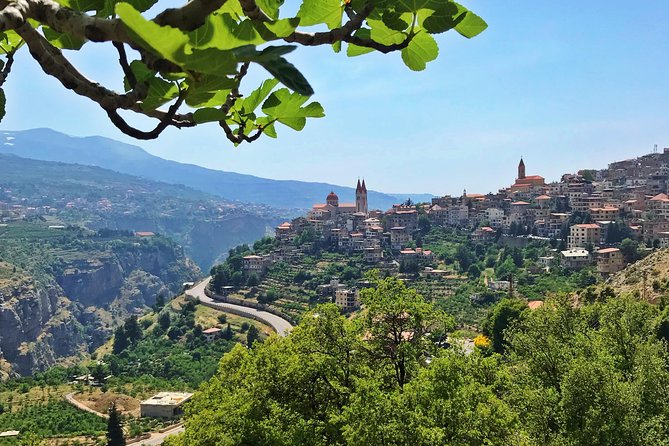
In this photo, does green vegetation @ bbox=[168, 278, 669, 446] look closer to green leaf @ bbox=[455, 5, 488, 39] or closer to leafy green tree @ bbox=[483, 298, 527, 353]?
green leaf @ bbox=[455, 5, 488, 39]

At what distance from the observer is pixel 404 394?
26.9 feet

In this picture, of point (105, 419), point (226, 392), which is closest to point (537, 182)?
point (105, 419)

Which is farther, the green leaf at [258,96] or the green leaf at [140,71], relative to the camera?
the green leaf at [258,96]

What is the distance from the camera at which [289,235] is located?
7025 centimetres

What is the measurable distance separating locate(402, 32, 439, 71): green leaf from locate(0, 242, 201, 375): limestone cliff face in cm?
6534

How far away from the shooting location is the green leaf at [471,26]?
3.22 feet

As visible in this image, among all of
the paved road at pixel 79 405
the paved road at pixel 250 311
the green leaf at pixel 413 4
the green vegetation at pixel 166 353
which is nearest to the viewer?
the green leaf at pixel 413 4

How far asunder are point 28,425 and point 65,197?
607 feet

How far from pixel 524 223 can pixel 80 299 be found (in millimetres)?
84032

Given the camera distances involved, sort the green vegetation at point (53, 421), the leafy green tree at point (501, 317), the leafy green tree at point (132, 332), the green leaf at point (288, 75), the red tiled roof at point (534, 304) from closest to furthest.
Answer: the green leaf at point (288, 75) < the green vegetation at point (53, 421) < the leafy green tree at point (501, 317) < the red tiled roof at point (534, 304) < the leafy green tree at point (132, 332)

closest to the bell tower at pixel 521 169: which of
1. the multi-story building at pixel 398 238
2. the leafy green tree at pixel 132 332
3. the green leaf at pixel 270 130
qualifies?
the multi-story building at pixel 398 238

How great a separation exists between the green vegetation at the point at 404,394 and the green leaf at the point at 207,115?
22.8 ft

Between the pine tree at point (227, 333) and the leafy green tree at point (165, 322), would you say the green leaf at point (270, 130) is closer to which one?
the pine tree at point (227, 333)

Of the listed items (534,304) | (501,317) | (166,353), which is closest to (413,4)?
(501,317)
